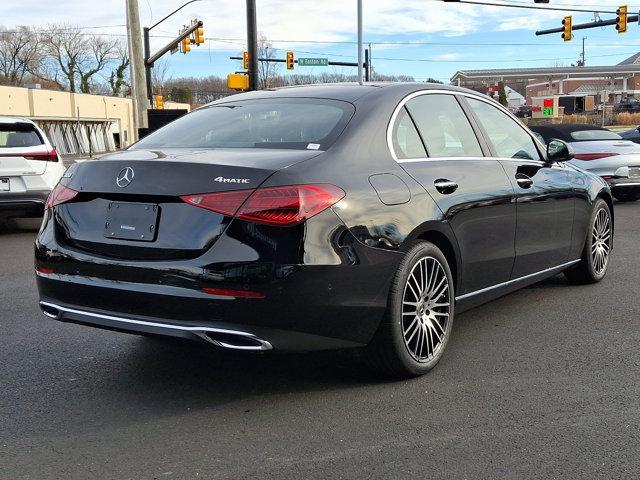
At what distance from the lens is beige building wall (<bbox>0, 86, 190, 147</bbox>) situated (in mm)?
44263

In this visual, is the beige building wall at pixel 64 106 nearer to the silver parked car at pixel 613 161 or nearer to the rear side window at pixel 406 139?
the silver parked car at pixel 613 161

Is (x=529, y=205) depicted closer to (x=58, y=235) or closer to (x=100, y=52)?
(x=58, y=235)

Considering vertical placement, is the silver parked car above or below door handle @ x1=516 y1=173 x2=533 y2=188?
below

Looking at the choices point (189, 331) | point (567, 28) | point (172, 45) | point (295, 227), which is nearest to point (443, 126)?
point (295, 227)

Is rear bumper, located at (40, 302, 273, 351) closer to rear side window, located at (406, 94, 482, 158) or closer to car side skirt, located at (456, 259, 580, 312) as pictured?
car side skirt, located at (456, 259, 580, 312)

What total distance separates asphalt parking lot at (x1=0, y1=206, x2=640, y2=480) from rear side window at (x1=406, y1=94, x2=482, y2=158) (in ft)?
4.03

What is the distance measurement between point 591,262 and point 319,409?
348 centimetres

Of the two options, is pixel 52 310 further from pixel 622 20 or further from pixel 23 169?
pixel 622 20

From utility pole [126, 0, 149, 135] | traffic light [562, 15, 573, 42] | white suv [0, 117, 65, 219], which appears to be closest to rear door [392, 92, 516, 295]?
white suv [0, 117, 65, 219]

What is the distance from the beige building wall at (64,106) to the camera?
44263 mm

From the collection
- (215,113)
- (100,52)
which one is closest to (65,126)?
(100,52)

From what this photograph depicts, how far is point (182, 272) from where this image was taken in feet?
10.8

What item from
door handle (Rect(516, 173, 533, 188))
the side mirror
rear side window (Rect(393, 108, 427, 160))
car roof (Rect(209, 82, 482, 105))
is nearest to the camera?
rear side window (Rect(393, 108, 427, 160))

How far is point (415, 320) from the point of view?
3.93m
